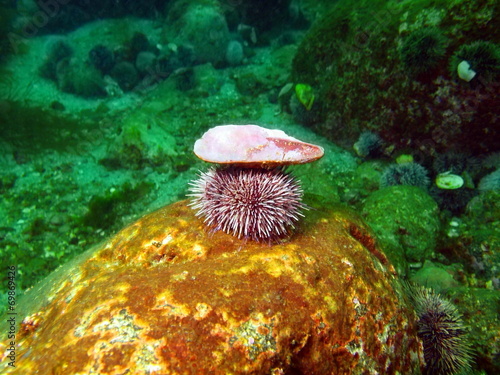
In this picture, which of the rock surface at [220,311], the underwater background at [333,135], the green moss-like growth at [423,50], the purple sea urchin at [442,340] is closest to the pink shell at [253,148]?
the rock surface at [220,311]

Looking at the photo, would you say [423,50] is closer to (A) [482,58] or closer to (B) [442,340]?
(A) [482,58]

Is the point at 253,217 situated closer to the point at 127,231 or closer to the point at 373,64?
the point at 127,231

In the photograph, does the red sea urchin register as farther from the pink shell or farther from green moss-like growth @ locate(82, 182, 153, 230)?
green moss-like growth @ locate(82, 182, 153, 230)

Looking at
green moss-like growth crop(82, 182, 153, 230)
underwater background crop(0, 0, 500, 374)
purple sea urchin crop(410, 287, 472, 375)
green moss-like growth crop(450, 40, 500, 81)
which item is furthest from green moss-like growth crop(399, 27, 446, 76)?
green moss-like growth crop(82, 182, 153, 230)

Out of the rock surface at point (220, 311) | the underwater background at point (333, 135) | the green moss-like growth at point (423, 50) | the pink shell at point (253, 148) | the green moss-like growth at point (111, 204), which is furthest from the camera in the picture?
the green moss-like growth at point (111, 204)

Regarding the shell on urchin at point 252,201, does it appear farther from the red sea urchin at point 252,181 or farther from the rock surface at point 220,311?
the rock surface at point 220,311

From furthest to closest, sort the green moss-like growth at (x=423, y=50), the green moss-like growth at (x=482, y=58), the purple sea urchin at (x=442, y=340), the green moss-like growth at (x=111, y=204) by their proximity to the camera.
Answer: the green moss-like growth at (x=111, y=204), the green moss-like growth at (x=423, y=50), the green moss-like growth at (x=482, y=58), the purple sea urchin at (x=442, y=340)

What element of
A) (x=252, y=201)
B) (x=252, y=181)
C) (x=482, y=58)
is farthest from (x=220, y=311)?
(x=482, y=58)

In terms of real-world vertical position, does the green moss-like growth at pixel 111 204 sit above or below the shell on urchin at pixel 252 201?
Answer: below
